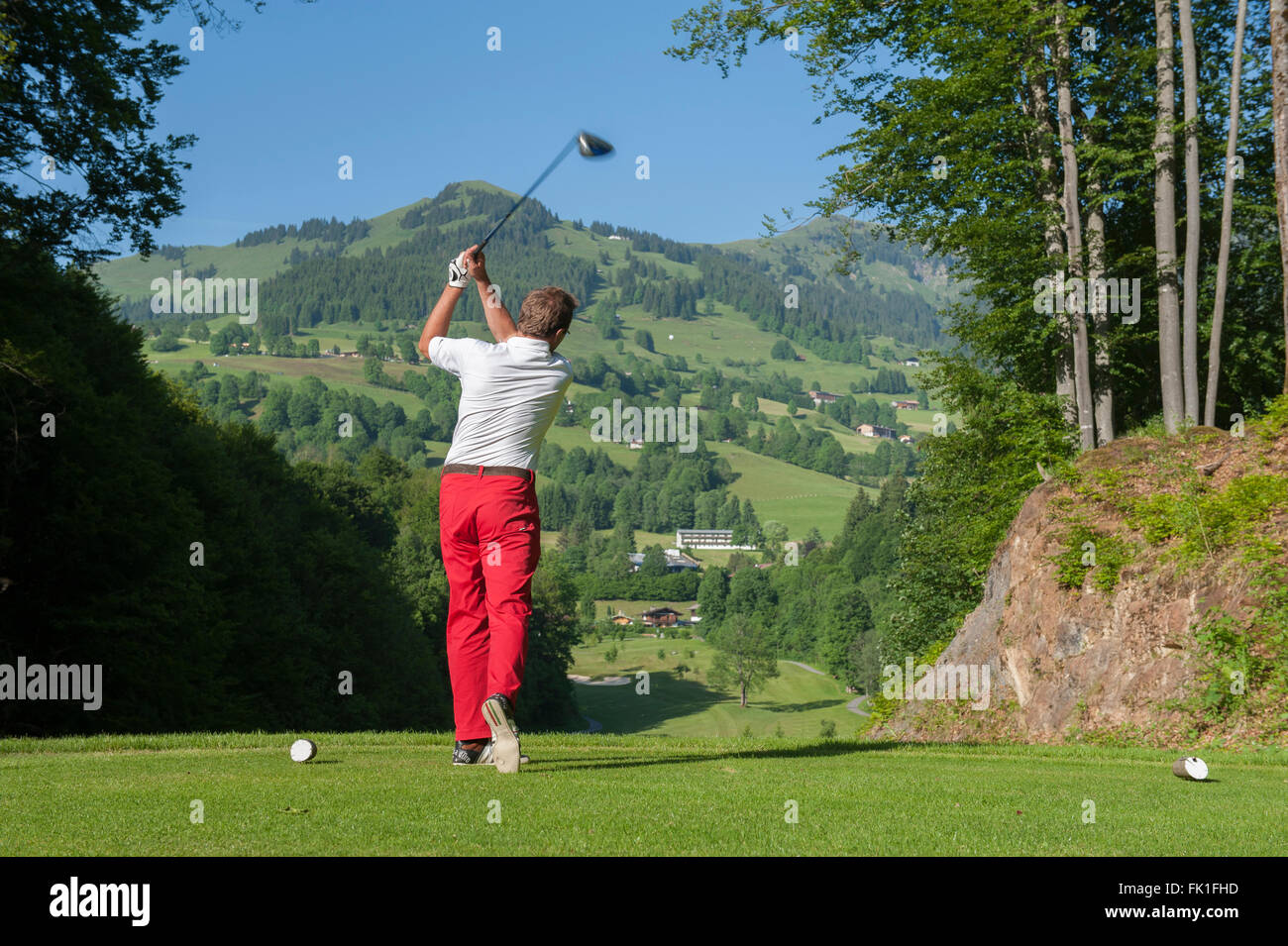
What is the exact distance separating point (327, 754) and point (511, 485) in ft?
10.6

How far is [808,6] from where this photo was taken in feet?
82.4

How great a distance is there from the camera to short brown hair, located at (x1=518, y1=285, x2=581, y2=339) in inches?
285

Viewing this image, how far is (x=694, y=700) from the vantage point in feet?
356

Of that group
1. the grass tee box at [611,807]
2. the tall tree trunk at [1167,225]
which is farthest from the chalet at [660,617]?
the grass tee box at [611,807]

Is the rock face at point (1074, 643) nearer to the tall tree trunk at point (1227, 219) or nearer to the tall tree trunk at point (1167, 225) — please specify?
the tall tree trunk at point (1167, 225)

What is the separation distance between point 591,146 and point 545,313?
112 inches

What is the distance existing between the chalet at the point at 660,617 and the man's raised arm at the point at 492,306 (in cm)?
15566

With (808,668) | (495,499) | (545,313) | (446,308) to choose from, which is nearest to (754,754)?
(495,499)

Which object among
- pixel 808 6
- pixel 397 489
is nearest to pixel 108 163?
pixel 808 6

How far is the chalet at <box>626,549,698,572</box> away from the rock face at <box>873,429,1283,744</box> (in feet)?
531

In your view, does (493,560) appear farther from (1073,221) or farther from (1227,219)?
(1227,219)

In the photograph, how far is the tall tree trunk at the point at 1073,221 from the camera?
2231 centimetres

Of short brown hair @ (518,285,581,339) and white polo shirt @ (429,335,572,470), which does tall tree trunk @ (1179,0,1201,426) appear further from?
white polo shirt @ (429,335,572,470)

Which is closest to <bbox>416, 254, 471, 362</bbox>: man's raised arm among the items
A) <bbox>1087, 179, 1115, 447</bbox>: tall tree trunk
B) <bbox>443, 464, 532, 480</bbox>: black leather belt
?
<bbox>443, 464, 532, 480</bbox>: black leather belt
